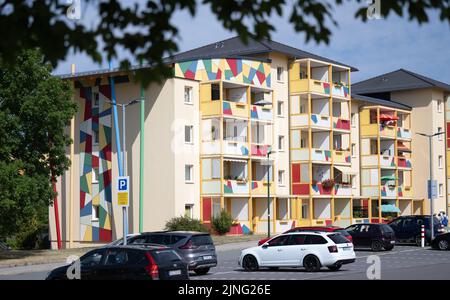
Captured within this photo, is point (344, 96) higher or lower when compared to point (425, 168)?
higher

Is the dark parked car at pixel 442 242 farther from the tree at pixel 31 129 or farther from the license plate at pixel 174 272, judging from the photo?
the license plate at pixel 174 272

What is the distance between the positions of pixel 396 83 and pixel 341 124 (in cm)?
1755

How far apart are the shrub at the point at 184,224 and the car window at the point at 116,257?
96.2 ft

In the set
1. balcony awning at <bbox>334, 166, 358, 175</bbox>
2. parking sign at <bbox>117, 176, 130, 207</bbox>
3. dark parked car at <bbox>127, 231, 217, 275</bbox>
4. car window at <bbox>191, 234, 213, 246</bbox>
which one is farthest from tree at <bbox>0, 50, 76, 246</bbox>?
balcony awning at <bbox>334, 166, 358, 175</bbox>

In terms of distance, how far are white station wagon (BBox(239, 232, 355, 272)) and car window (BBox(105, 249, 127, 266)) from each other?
9.66m

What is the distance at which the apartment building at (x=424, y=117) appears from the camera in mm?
77000

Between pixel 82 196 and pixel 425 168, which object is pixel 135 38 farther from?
pixel 425 168

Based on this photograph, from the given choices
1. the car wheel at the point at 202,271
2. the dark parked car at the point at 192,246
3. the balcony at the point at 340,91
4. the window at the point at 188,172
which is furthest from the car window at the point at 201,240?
the balcony at the point at 340,91

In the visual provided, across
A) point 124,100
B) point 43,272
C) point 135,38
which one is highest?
point 124,100

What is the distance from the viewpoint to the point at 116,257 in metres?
19.6

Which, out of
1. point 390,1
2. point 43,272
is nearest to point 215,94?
point 43,272

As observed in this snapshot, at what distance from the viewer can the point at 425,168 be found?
252 feet
